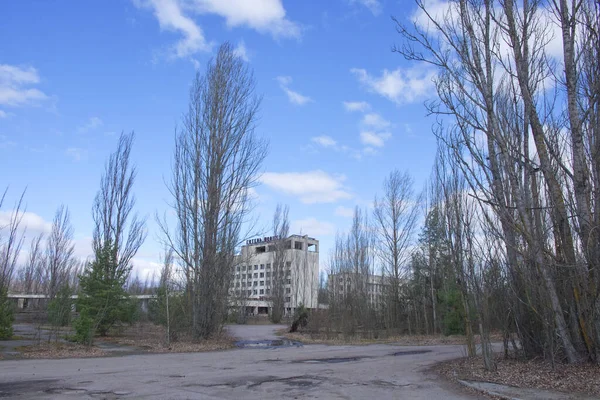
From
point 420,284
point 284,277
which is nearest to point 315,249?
point 284,277

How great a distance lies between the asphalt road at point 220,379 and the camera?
774 cm

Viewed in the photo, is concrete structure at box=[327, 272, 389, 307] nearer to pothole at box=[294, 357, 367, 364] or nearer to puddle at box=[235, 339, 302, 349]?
puddle at box=[235, 339, 302, 349]

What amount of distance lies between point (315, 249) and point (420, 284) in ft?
209

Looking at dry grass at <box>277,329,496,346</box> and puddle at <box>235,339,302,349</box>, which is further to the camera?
dry grass at <box>277,329,496,346</box>

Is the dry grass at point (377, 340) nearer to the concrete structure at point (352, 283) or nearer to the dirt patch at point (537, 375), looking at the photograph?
the concrete structure at point (352, 283)

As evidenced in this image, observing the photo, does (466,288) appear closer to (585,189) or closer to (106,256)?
(585,189)

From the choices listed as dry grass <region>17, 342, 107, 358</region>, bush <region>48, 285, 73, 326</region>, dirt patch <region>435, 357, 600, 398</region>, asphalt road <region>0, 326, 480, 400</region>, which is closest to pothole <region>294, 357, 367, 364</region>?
asphalt road <region>0, 326, 480, 400</region>

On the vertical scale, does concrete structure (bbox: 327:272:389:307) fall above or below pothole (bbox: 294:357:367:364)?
above

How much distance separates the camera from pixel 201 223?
21219 mm

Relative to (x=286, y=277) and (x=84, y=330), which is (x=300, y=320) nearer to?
(x=84, y=330)

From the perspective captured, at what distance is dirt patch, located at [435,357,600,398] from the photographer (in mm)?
7893

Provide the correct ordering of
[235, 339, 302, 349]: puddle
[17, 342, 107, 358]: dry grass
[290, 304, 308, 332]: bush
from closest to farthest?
[17, 342, 107, 358]: dry grass
[235, 339, 302, 349]: puddle
[290, 304, 308, 332]: bush

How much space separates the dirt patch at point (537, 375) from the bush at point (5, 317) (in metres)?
16.5

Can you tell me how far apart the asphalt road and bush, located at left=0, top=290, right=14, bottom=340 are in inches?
253
